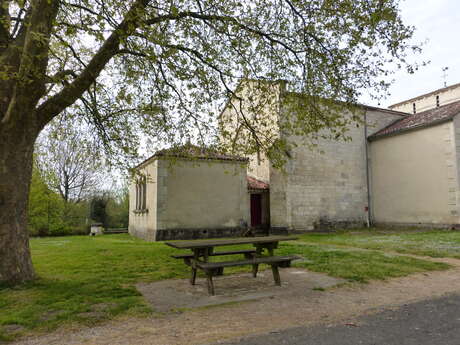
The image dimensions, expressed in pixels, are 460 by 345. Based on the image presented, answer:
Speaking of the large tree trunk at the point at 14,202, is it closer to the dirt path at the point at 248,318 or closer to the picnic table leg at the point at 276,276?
the dirt path at the point at 248,318

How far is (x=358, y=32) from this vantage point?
20.5 feet

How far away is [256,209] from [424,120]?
10.9 metres

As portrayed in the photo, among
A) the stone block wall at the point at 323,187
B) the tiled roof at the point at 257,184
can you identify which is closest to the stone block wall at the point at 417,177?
the stone block wall at the point at 323,187

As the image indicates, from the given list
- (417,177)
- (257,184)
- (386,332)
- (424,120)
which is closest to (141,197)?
(257,184)

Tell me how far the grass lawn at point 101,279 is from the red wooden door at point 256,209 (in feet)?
28.2

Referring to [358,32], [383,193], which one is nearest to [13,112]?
[358,32]

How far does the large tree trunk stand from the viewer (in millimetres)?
5363

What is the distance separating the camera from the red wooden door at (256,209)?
1812 cm

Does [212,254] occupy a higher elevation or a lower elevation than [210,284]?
higher

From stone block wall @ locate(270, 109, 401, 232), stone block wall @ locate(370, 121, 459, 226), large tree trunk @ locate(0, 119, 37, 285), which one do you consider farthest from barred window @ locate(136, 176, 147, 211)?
stone block wall @ locate(370, 121, 459, 226)

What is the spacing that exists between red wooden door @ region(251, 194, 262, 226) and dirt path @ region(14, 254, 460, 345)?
12.8 m

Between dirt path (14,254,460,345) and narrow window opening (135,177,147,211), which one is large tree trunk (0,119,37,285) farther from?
narrow window opening (135,177,147,211)

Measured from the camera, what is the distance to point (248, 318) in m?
3.90

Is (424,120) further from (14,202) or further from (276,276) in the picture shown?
(14,202)
